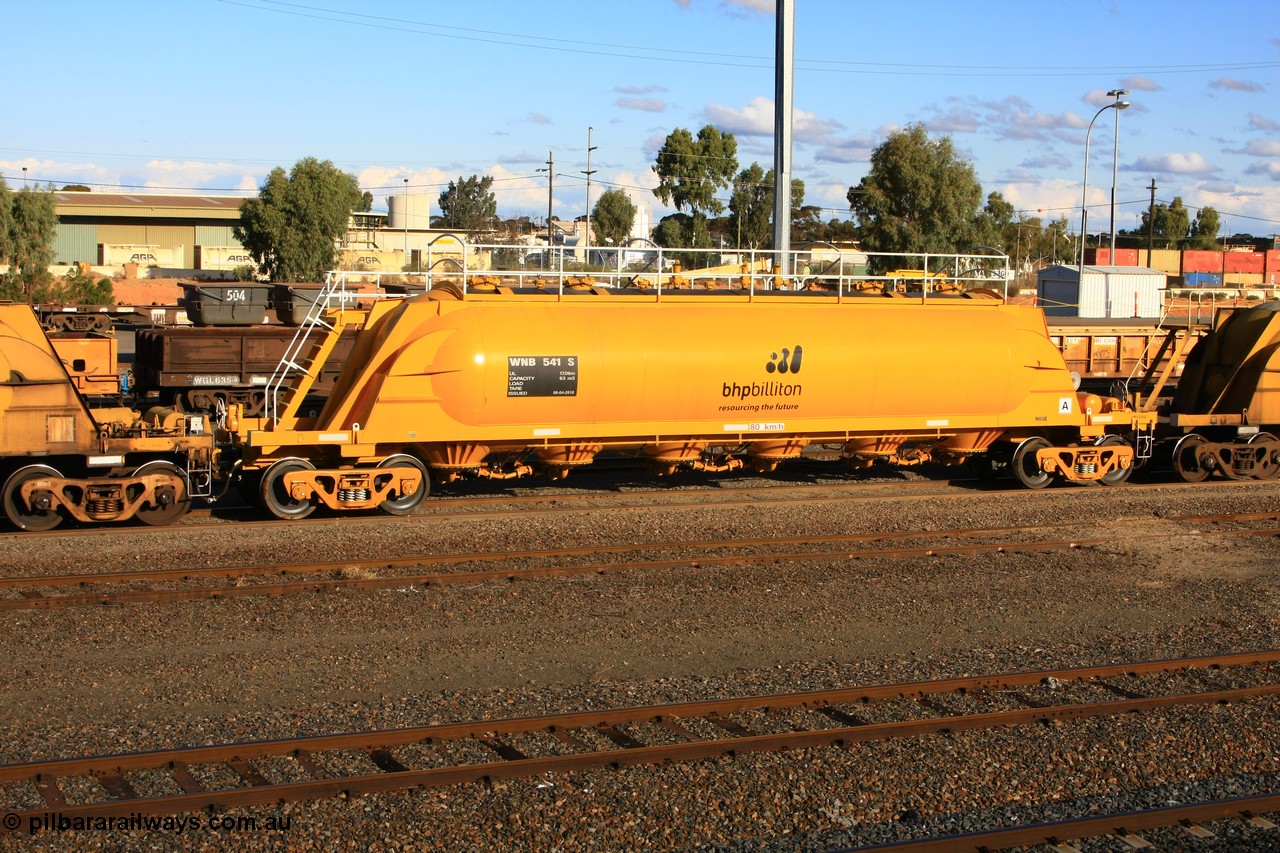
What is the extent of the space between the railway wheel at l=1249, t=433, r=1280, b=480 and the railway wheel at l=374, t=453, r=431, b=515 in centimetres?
1350

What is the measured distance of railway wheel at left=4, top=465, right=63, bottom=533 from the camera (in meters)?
13.3

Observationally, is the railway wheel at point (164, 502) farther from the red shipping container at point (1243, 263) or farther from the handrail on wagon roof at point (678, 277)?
the red shipping container at point (1243, 263)

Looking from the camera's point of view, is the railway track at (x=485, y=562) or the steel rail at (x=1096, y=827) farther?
the railway track at (x=485, y=562)

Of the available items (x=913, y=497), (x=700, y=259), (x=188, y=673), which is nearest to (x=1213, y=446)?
(x=913, y=497)

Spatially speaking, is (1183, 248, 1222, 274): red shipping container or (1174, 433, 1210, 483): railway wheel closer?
(1174, 433, 1210, 483): railway wheel

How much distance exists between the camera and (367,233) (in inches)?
3214

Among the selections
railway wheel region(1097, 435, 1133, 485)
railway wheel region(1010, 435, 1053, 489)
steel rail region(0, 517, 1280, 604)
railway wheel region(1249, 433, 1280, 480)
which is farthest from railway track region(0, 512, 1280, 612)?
railway wheel region(1249, 433, 1280, 480)

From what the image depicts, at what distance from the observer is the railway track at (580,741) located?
21.1 feet

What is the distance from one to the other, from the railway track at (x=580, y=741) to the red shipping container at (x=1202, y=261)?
8032cm

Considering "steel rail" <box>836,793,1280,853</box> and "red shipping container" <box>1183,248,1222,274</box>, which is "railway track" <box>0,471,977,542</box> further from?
"red shipping container" <box>1183,248,1222,274</box>

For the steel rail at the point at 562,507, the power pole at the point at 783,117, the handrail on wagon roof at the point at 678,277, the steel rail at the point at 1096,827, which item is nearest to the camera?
the steel rail at the point at 1096,827

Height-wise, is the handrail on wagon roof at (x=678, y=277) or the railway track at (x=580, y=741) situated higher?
the handrail on wagon roof at (x=678, y=277)

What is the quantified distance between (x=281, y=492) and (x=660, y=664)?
7355 millimetres

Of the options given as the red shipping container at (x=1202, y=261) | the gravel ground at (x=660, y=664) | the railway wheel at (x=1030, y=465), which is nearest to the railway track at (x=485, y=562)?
the gravel ground at (x=660, y=664)
